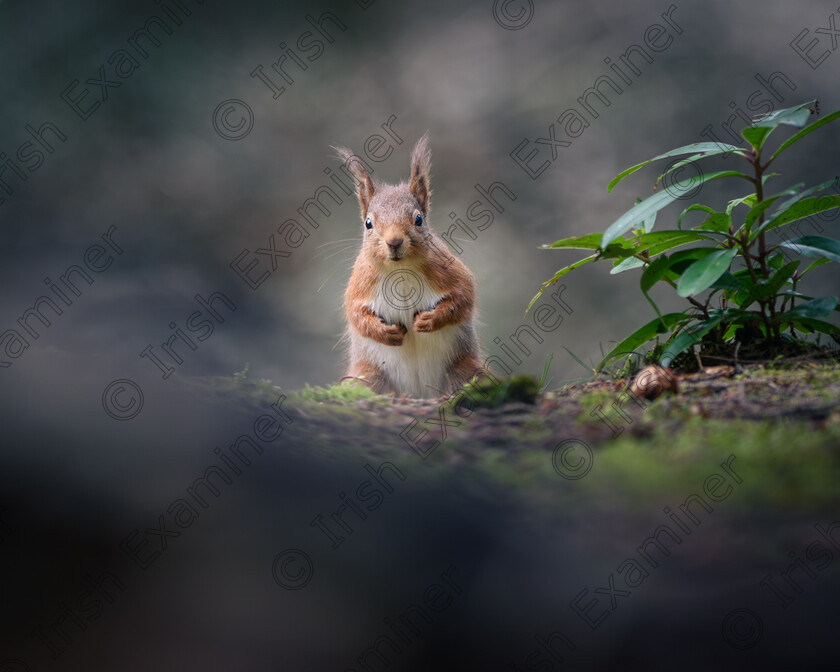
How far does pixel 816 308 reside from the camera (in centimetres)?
188

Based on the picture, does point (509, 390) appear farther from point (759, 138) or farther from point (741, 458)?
point (759, 138)

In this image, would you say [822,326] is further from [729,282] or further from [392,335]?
[392,335]

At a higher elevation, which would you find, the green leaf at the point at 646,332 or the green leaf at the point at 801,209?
the green leaf at the point at 801,209

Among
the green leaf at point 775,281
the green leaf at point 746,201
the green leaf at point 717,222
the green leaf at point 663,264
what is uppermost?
the green leaf at point 746,201

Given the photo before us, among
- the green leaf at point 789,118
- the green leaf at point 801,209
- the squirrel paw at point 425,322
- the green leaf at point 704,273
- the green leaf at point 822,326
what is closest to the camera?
the green leaf at point 789,118

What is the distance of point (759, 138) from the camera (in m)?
1.83

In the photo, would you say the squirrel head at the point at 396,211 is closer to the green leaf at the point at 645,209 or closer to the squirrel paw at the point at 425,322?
the squirrel paw at the point at 425,322

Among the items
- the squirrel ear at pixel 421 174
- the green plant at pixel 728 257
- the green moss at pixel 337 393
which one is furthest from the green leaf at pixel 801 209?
the green moss at pixel 337 393

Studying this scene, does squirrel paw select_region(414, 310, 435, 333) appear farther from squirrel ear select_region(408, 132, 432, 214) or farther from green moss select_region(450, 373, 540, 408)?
green moss select_region(450, 373, 540, 408)

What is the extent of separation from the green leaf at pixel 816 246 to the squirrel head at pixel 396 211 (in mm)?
1071

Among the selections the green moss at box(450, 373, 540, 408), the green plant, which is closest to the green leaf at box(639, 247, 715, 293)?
the green plant

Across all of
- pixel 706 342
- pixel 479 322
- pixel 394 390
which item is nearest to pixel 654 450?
pixel 706 342

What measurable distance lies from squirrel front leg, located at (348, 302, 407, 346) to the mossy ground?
52cm

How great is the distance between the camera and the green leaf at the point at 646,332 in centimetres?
210
